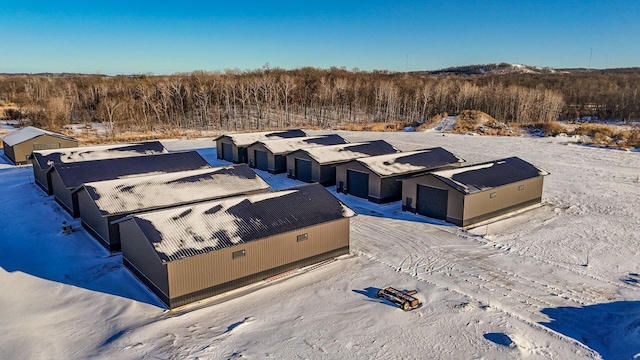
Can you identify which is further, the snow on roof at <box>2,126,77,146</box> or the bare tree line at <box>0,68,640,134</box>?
the bare tree line at <box>0,68,640,134</box>

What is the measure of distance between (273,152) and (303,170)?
11.5ft

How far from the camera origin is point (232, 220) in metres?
16.3

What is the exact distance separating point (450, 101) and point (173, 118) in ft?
146

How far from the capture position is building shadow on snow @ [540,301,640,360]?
1152 cm

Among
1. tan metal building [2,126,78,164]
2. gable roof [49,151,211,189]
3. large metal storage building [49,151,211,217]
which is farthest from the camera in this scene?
tan metal building [2,126,78,164]

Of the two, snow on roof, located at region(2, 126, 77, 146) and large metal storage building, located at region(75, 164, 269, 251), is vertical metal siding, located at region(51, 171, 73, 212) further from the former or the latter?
snow on roof, located at region(2, 126, 77, 146)

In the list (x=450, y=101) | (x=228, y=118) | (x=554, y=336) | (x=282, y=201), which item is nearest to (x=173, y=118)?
(x=228, y=118)

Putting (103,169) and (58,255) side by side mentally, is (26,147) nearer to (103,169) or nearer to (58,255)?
(103,169)

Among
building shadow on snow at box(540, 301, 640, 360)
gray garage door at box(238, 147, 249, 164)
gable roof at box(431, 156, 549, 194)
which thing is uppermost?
gable roof at box(431, 156, 549, 194)

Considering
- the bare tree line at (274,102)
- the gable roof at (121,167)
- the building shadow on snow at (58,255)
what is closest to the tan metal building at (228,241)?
the building shadow on snow at (58,255)

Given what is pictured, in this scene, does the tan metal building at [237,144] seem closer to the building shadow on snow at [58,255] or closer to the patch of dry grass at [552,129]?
the building shadow on snow at [58,255]

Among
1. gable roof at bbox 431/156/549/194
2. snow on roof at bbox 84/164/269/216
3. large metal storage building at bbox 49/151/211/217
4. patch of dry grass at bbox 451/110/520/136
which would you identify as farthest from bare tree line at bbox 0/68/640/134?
gable roof at bbox 431/156/549/194

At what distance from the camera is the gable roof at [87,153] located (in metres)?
28.9

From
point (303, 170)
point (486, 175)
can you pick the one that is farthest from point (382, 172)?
point (303, 170)
